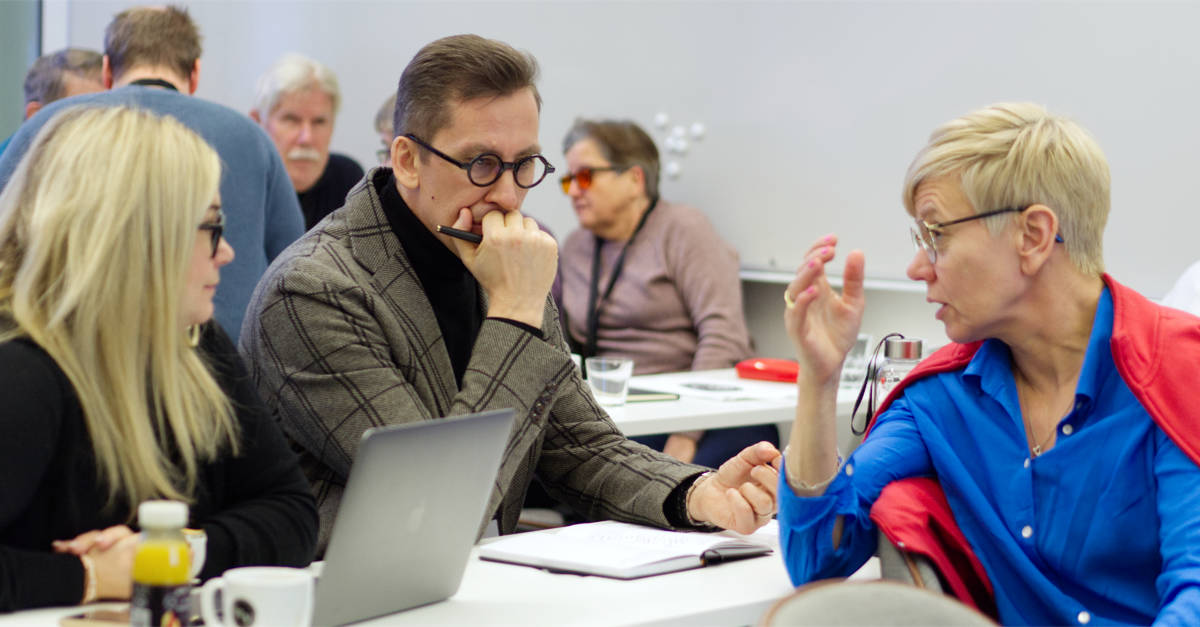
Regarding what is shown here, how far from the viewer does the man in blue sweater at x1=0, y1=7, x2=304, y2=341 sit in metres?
3.32

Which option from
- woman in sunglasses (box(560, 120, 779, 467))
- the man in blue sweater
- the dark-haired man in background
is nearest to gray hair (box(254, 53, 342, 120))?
the dark-haired man in background

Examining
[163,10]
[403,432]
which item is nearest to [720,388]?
[163,10]

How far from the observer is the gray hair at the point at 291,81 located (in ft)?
16.5

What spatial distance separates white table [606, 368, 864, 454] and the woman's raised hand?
146 centimetres

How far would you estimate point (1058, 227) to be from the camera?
71.9 inches

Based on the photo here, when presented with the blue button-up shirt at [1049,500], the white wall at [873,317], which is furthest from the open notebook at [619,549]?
the white wall at [873,317]

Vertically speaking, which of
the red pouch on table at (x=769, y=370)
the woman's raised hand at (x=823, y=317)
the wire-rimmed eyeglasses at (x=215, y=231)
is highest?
the wire-rimmed eyeglasses at (x=215, y=231)

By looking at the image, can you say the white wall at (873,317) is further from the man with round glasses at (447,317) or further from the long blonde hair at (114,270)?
the long blonde hair at (114,270)

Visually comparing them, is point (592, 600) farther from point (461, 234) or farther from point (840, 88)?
point (840, 88)

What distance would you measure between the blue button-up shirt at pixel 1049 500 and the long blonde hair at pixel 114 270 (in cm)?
85

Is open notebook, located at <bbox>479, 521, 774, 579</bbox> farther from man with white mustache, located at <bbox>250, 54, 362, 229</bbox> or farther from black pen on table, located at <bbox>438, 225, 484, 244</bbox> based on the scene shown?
man with white mustache, located at <bbox>250, 54, 362, 229</bbox>

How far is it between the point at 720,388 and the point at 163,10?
76.4 inches

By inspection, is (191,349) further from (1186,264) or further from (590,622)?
(1186,264)

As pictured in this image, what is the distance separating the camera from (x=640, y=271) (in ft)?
16.2
